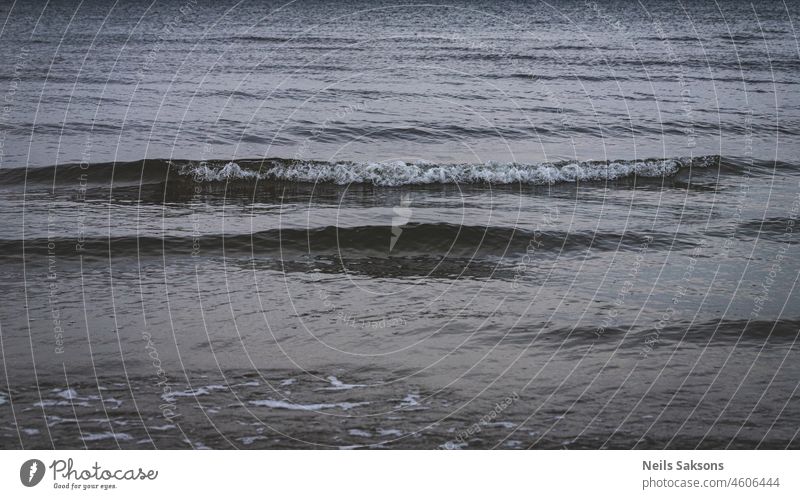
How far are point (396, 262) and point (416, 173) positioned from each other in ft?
25.1

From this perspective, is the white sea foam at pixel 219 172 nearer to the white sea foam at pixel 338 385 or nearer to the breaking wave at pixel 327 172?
the breaking wave at pixel 327 172

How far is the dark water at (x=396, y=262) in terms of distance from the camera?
901 centimetres

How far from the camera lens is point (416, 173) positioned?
23.1 m

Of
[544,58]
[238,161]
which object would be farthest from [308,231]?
[544,58]

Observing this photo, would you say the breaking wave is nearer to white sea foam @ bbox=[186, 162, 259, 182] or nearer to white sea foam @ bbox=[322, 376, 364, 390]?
white sea foam @ bbox=[186, 162, 259, 182]

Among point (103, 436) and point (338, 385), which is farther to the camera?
point (338, 385)

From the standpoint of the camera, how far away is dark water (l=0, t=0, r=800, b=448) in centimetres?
901

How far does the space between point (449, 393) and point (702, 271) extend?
7466 millimetres

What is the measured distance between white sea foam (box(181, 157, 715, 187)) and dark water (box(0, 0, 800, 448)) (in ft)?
0.29
